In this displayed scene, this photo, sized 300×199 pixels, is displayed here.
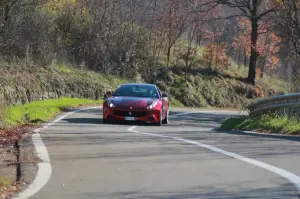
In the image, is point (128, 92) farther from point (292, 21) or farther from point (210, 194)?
point (210, 194)

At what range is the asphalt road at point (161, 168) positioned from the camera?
7055 millimetres

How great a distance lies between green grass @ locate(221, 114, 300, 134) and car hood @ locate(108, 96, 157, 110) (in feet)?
8.58

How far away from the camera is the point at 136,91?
19797 millimetres

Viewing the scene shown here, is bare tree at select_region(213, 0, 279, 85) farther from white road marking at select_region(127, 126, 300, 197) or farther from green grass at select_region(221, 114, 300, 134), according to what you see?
white road marking at select_region(127, 126, 300, 197)

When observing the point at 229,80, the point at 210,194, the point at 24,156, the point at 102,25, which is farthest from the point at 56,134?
the point at 229,80

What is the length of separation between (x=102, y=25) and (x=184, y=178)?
32272 millimetres

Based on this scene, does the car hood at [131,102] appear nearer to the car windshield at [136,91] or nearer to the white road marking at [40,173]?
the car windshield at [136,91]

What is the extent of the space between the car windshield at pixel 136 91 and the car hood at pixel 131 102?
0.76 metres

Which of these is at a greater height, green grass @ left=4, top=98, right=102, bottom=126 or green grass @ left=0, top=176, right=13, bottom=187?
green grass @ left=4, top=98, right=102, bottom=126

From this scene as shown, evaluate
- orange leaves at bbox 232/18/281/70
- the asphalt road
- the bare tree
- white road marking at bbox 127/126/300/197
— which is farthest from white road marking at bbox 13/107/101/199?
orange leaves at bbox 232/18/281/70

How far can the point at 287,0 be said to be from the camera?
20.0 m

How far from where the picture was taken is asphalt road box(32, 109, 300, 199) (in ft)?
23.1

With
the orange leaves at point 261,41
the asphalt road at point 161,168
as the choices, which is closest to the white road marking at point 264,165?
the asphalt road at point 161,168

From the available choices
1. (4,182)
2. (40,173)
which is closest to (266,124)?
(40,173)
